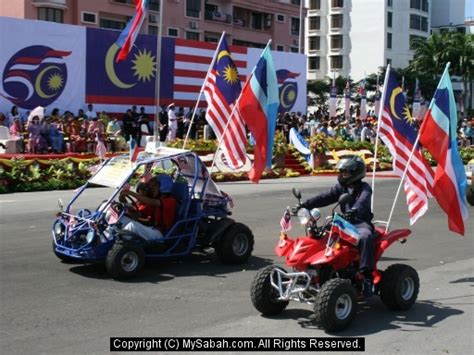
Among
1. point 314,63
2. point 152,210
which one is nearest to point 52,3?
point 152,210

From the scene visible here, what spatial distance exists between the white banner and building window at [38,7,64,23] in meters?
18.8

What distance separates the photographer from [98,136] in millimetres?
23969

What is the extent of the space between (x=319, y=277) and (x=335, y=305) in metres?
0.52

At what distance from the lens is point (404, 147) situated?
8922 mm

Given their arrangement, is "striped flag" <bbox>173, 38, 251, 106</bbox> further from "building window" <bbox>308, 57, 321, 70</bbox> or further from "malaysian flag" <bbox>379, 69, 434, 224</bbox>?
"building window" <bbox>308, 57, 321, 70</bbox>

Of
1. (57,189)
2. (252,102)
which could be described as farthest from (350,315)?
(57,189)

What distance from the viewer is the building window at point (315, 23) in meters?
88.6

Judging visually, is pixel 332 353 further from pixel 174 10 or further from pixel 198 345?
pixel 174 10

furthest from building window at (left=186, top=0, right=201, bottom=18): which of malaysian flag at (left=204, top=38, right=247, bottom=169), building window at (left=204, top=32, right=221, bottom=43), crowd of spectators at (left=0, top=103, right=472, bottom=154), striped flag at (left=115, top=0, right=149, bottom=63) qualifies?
malaysian flag at (left=204, top=38, right=247, bottom=169)

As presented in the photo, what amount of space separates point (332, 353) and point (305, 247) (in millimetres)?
1161

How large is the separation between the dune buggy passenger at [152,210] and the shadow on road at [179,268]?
0.50m

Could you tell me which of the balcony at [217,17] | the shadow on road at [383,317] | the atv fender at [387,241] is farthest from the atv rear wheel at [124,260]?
the balcony at [217,17]

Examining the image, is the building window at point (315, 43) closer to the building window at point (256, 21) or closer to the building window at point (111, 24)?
the building window at point (256, 21)

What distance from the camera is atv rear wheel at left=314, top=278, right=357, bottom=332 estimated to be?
6418 millimetres
